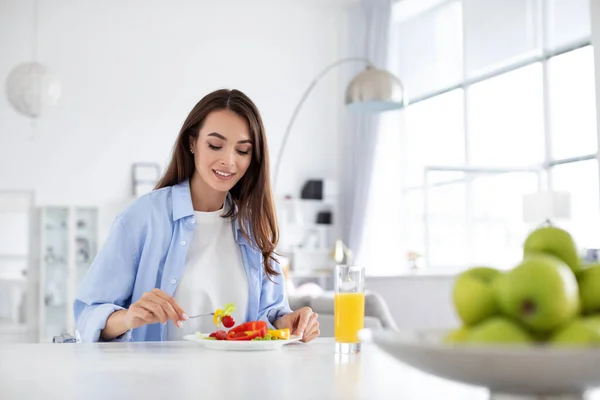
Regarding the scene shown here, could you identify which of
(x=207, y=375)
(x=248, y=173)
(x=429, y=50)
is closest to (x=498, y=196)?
(x=429, y=50)

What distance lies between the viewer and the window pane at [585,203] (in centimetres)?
623

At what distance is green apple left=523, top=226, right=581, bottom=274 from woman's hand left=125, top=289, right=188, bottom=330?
96 centimetres

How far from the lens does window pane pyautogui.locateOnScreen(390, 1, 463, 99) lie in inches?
324

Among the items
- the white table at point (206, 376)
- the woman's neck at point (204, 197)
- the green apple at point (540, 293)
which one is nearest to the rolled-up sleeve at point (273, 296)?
the woman's neck at point (204, 197)

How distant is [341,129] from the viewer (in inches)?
370

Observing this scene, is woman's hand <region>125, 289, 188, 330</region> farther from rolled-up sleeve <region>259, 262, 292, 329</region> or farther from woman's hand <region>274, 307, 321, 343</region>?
rolled-up sleeve <region>259, 262, 292, 329</region>

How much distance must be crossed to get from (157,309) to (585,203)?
5453 millimetres

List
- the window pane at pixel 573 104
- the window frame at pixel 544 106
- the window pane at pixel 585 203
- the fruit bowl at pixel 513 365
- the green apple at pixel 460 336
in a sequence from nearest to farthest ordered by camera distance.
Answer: the fruit bowl at pixel 513 365
the green apple at pixel 460 336
the window pane at pixel 585 203
the window pane at pixel 573 104
the window frame at pixel 544 106

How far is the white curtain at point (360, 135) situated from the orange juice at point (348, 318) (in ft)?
23.8

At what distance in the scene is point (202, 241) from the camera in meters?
2.14

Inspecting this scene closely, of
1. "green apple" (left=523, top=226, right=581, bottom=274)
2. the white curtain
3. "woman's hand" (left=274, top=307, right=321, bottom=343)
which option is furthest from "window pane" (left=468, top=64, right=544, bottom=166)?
"green apple" (left=523, top=226, right=581, bottom=274)

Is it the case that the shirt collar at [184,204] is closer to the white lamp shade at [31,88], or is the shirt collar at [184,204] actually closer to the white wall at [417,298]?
the white wall at [417,298]

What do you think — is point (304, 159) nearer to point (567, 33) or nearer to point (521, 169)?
point (521, 169)

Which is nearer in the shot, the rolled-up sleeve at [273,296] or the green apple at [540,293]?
the green apple at [540,293]
